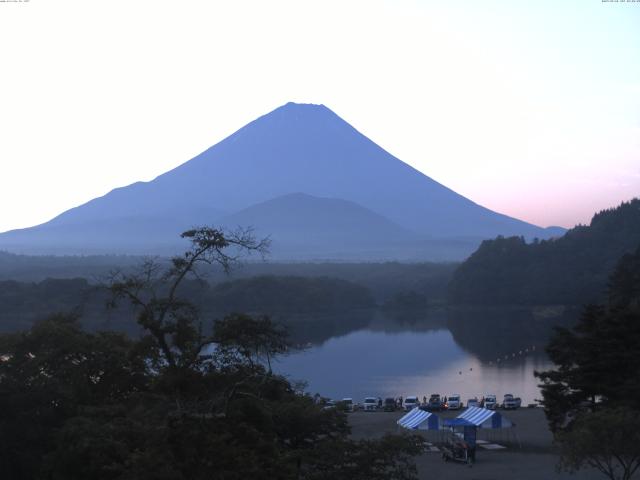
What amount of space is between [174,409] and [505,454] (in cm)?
688

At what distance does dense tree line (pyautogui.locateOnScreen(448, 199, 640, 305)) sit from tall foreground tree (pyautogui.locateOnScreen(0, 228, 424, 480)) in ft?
106

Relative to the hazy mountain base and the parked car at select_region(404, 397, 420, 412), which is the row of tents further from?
the hazy mountain base

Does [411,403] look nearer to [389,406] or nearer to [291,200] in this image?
[389,406]

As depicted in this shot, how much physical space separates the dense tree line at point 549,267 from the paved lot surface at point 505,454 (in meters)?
25.3

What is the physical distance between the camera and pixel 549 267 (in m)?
42.8

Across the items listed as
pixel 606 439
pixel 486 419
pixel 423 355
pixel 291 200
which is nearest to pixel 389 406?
pixel 486 419

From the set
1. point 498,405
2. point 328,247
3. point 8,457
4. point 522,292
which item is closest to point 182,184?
point 328,247

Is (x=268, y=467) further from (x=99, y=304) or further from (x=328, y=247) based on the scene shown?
(x=328, y=247)

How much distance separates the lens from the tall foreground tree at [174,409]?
482 centimetres

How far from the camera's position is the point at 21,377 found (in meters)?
7.48

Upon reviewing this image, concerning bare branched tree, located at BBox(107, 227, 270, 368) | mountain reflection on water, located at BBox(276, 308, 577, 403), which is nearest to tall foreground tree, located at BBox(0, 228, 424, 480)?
bare branched tree, located at BBox(107, 227, 270, 368)

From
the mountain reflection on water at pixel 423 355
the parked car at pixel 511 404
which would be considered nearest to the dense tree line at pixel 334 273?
the mountain reflection on water at pixel 423 355

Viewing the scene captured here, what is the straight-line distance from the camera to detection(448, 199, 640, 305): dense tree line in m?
40.4

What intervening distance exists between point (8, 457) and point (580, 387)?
6.90 metres
